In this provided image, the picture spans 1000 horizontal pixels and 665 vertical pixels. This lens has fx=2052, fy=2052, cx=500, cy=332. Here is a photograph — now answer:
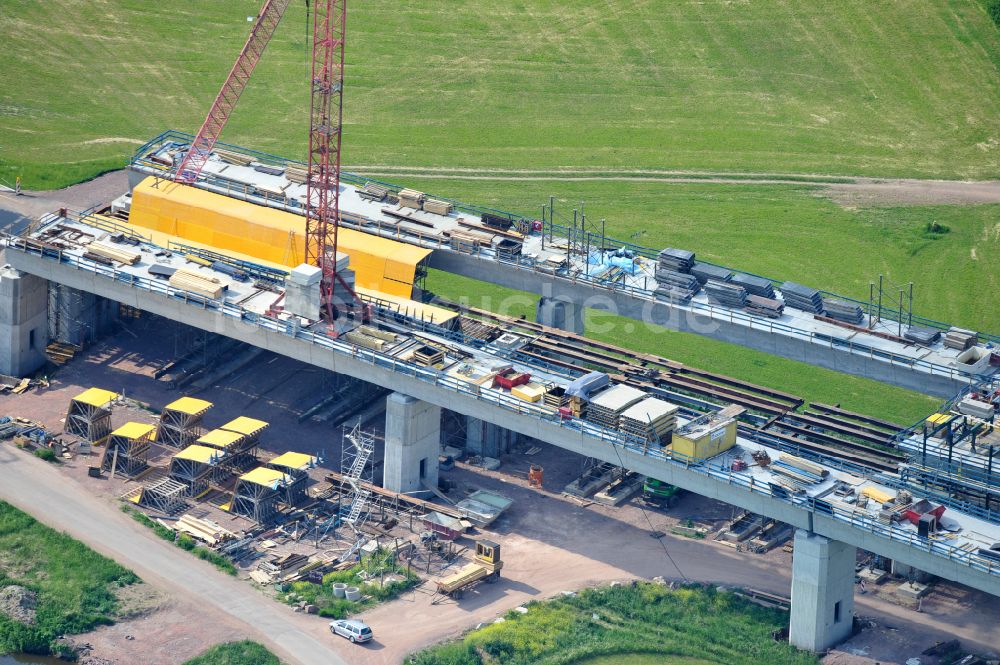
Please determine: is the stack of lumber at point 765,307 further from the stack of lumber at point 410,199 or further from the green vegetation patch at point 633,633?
the stack of lumber at point 410,199

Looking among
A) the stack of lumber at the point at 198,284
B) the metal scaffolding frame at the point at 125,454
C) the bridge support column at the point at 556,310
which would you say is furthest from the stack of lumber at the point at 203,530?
the bridge support column at the point at 556,310

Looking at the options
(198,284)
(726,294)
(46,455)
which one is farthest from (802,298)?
(46,455)

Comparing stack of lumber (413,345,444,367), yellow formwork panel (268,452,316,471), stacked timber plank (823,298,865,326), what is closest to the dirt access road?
yellow formwork panel (268,452,316,471)

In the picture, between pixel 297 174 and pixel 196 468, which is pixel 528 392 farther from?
pixel 297 174

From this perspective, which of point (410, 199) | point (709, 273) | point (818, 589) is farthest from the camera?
point (410, 199)

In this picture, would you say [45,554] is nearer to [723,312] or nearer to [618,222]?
[723,312]

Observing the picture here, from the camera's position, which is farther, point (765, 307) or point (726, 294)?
point (726, 294)

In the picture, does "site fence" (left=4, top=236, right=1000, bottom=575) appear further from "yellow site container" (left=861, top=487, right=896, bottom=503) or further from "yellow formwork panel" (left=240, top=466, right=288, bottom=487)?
"yellow formwork panel" (left=240, top=466, right=288, bottom=487)
